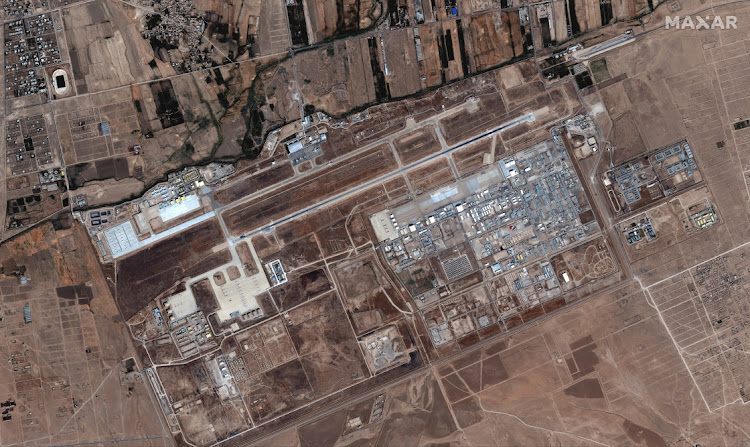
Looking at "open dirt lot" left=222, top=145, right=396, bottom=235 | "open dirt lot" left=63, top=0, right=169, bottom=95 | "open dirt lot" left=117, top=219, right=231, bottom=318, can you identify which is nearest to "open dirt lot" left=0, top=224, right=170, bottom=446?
"open dirt lot" left=117, top=219, right=231, bottom=318

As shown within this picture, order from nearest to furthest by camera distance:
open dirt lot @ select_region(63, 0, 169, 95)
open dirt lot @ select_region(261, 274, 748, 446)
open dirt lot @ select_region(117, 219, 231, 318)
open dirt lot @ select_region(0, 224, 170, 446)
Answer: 1. open dirt lot @ select_region(63, 0, 169, 95)
2. open dirt lot @ select_region(117, 219, 231, 318)
3. open dirt lot @ select_region(0, 224, 170, 446)
4. open dirt lot @ select_region(261, 274, 748, 446)

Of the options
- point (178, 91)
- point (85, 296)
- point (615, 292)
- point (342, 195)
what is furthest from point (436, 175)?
point (85, 296)

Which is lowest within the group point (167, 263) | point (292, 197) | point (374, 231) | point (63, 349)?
point (374, 231)

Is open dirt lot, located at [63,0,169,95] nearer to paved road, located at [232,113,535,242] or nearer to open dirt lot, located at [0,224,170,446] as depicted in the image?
open dirt lot, located at [0,224,170,446]

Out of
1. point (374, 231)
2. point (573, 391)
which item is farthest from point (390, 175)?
point (573, 391)

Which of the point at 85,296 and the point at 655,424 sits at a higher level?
the point at 85,296

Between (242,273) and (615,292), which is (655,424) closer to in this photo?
(615,292)

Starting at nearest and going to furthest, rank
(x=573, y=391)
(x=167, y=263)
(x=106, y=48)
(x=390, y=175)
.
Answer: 1. (x=106, y=48)
2. (x=167, y=263)
3. (x=390, y=175)
4. (x=573, y=391)

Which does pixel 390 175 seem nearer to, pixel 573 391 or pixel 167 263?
pixel 167 263
